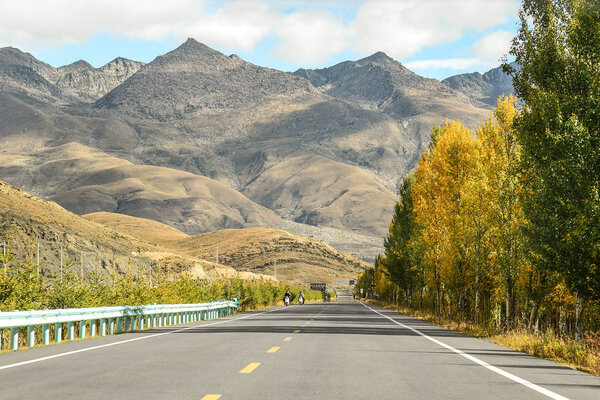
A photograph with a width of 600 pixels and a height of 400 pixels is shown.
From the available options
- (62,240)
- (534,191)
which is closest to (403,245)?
(534,191)

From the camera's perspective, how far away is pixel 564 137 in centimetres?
2042

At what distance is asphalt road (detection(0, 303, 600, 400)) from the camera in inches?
401

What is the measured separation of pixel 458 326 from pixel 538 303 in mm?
3354

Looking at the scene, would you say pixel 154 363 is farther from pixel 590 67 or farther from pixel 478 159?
pixel 478 159

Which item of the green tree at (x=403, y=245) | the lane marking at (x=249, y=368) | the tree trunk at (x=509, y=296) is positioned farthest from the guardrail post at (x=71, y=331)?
the green tree at (x=403, y=245)

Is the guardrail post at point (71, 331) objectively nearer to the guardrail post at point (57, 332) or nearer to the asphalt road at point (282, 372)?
the guardrail post at point (57, 332)

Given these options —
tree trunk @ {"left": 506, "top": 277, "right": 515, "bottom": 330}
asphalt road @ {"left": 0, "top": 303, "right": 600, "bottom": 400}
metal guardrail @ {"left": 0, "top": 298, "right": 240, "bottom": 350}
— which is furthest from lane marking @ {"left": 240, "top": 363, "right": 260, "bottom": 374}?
tree trunk @ {"left": 506, "top": 277, "right": 515, "bottom": 330}

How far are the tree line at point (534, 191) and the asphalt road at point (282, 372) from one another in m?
3.54

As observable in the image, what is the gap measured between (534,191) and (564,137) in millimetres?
2630

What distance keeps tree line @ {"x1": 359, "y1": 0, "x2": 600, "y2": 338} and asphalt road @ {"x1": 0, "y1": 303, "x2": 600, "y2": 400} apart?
11.6 feet

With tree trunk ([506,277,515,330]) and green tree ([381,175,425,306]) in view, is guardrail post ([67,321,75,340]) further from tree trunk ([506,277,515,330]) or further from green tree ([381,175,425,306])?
green tree ([381,175,425,306])

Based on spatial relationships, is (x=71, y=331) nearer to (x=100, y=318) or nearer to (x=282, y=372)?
(x=100, y=318)

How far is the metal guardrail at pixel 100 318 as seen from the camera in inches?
710

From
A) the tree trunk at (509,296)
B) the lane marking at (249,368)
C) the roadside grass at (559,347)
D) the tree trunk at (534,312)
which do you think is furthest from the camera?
the tree trunk at (509,296)
